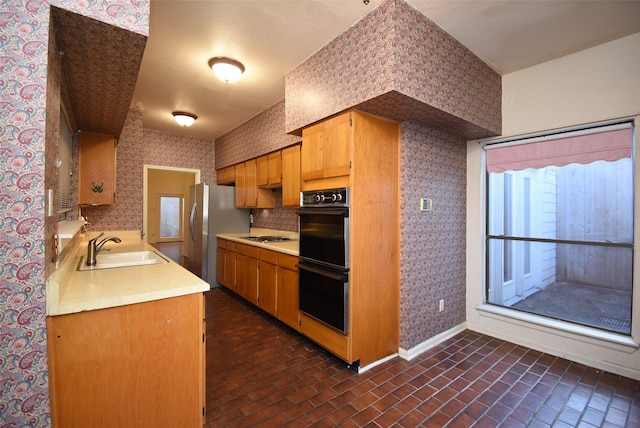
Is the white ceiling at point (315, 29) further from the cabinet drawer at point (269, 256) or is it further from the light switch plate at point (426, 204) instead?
A: the cabinet drawer at point (269, 256)

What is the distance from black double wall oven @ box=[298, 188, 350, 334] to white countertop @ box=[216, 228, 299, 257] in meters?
0.30

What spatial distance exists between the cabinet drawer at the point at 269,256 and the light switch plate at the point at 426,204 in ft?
5.43

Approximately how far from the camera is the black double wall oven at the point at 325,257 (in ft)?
7.55

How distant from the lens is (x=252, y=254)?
3.71m

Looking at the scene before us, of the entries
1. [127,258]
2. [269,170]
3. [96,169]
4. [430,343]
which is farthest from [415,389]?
[96,169]

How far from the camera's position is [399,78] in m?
1.93

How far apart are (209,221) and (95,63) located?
10.9 feet

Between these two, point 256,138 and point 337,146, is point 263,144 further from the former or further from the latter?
point 337,146

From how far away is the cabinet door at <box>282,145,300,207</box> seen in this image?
337 centimetres

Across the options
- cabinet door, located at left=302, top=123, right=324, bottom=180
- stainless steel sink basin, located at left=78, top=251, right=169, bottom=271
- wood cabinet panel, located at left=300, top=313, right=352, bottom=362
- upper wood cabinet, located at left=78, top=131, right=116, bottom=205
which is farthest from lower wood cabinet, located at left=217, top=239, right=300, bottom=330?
upper wood cabinet, located at left=78, top=131, right=116, bottom=205

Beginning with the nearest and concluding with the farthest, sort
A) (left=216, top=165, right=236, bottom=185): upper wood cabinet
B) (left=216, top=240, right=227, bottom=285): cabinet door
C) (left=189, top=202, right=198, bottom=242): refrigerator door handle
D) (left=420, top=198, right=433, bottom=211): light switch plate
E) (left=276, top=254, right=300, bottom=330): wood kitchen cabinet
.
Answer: (left=420, top=198, right=433, bottom=211): light switch plate, (left=276, top=254, right=300, bottom=330): wood kitchen cabinet, (left=216, top=240, right=227, bottom=285): cabinet door, (left=189, top=202, right=198, bottom=242): refrigerator door handle, (left=216, top=165, right=236, bottom=185): upper wood cabinet

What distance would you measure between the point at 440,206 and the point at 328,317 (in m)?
1.59

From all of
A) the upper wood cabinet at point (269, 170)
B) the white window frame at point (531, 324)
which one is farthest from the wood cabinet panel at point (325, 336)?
the upper wood cabinet at point (269, 170)

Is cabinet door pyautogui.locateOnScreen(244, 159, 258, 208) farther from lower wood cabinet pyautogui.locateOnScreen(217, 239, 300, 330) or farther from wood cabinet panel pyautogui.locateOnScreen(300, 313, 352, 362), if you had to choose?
wood cabinet panel pyautogui.locateOnScreen(300, 313, 352, 362)
